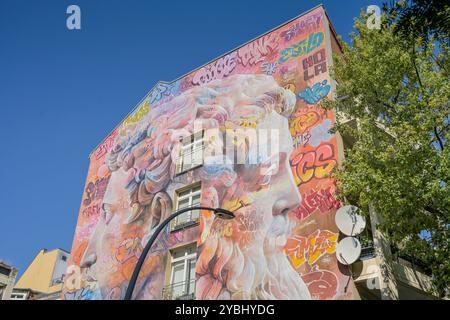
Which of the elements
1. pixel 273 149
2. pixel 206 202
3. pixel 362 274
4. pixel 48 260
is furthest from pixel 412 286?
pixel 48 260

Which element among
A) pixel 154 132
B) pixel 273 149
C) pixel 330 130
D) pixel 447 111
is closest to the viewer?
pixel 447 111

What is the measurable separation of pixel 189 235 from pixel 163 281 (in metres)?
2.04

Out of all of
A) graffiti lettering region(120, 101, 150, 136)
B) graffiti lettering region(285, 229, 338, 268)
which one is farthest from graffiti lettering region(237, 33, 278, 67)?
graffiti lettering region(285, 229, 338, 268)

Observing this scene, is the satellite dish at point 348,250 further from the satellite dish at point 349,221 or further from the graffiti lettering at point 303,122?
the graffiti lettering at point 303,122

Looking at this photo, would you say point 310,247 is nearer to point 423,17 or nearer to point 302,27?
point 423,17

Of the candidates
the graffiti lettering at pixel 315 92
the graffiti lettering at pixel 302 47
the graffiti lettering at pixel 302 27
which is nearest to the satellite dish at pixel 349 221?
the graffiti lettering at pixel 315 92

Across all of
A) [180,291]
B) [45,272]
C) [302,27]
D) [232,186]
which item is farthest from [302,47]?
[45,272]

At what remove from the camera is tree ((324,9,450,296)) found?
1070 cm

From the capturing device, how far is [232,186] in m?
17.6

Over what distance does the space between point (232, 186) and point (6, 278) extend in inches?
747

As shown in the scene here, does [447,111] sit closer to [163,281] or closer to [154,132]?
[163,281]

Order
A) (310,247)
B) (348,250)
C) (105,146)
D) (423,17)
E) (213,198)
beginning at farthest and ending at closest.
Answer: (105,146)
(213,198)
(310,247)
(348,250)
(423,17)
